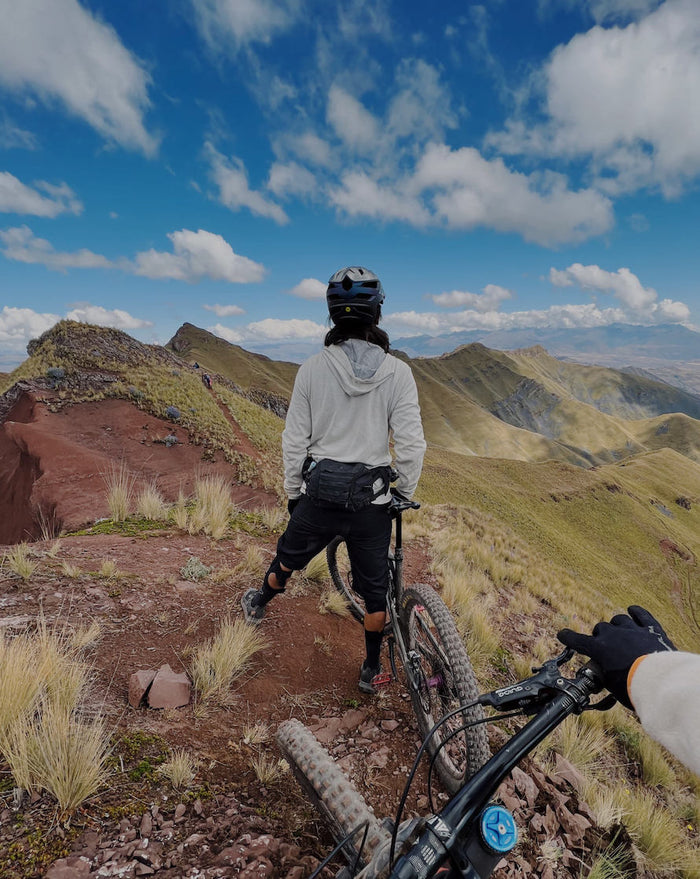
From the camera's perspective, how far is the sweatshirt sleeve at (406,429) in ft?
11.2

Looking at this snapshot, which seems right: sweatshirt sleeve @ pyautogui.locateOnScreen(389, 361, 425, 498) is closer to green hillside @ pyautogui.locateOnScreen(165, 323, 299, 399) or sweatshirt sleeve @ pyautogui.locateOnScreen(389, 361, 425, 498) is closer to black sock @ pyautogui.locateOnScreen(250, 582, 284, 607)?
black sock @ pyautogui.locateOnScreen(250, 582, 284, 607)

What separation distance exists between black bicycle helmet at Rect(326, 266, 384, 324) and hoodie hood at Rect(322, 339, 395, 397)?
0.21m

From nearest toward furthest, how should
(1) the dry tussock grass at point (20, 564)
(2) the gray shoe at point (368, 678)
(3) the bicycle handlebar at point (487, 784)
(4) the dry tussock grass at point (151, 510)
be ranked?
(3) the bicycle handlebar at point (487, 784)
(2) the gray shoe at point (368, 678)
(1) the dry tussock grass at point (20, 564)
(4) the dry tussock grass at point (151, 510)

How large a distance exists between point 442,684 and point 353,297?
10.9 feet

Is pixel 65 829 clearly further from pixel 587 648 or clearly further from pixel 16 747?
pixel 587 648

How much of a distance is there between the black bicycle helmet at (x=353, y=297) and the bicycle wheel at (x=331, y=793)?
3.03 m

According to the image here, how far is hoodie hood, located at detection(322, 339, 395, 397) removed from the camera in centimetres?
323

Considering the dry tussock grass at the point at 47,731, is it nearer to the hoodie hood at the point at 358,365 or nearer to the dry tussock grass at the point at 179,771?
the dry tussock grass at the point at 179,771

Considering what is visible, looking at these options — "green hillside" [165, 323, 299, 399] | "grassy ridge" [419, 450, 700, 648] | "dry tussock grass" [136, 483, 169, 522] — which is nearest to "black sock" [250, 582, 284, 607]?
"dry tussock grass" [136, 483, 169, 522]

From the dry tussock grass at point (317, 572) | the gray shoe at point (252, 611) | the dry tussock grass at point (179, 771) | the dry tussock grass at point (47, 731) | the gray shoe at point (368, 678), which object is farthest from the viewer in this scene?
the dry tussock grass at point (317, 572)

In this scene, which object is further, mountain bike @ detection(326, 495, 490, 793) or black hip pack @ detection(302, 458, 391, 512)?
black hip pack @ detection(302, 458, 391, 512)

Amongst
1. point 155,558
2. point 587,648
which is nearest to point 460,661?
point 587,648

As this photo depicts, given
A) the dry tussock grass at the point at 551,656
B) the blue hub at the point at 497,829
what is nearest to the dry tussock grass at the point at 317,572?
the dry tussock grass at the point at 551,656

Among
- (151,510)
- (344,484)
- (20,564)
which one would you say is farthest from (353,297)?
(151,510)
